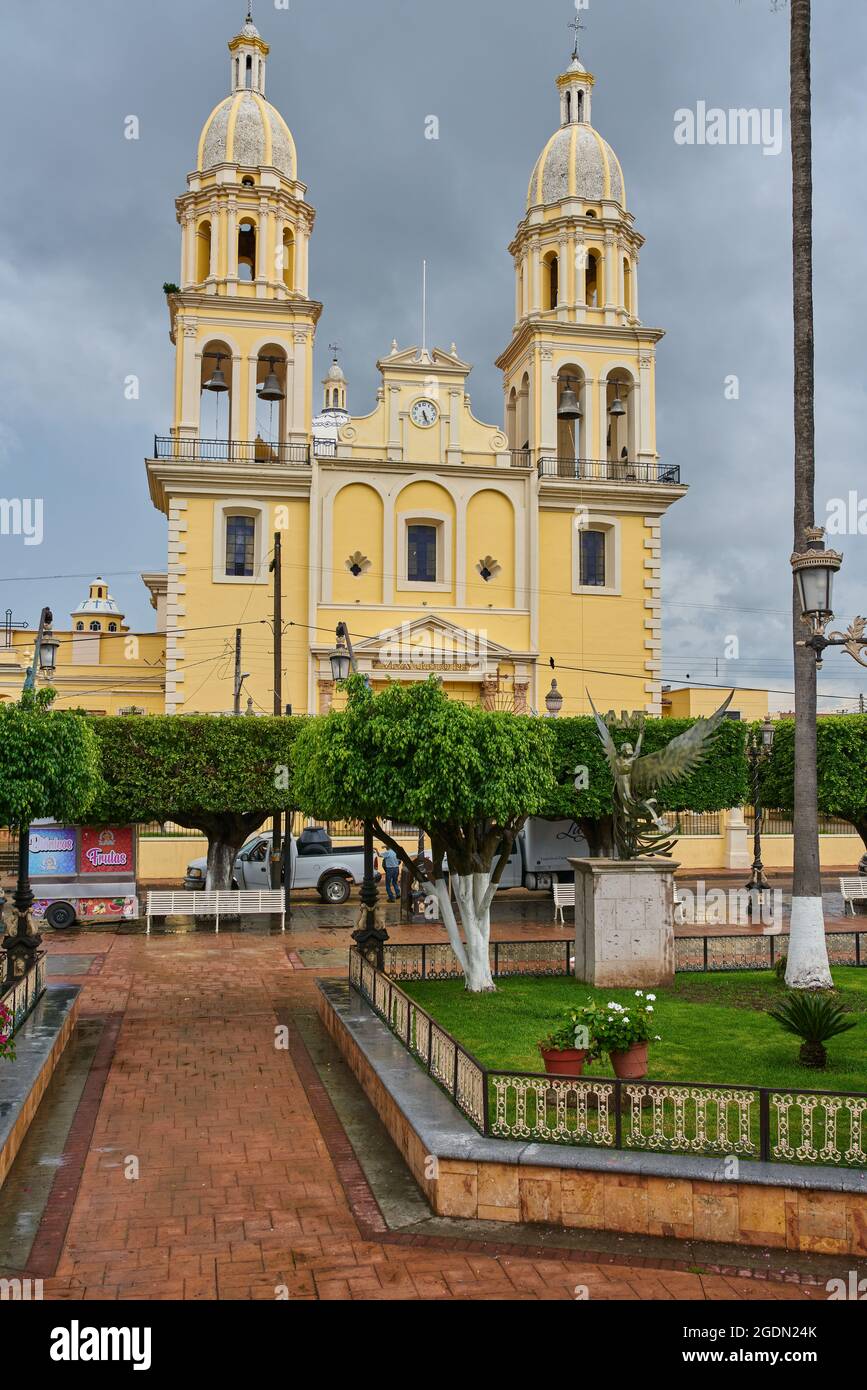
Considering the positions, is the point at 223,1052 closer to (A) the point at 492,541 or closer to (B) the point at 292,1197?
(B) the point at 292,1197

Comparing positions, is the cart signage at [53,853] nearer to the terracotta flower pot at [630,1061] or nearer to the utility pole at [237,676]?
the utility pole at [237,676]

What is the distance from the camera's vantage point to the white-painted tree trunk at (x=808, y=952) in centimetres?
1334

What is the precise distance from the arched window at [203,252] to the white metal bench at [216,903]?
2003cm

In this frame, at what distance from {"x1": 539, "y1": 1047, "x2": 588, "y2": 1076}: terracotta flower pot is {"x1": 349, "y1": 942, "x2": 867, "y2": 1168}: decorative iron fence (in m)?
0.29

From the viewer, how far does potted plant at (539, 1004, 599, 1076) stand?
8.54 metres

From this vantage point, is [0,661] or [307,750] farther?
[0,661]

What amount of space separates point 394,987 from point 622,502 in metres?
24.9

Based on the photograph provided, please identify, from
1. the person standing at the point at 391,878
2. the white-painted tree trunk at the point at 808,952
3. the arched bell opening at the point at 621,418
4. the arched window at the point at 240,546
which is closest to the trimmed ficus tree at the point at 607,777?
the person standing at the point at 391,878

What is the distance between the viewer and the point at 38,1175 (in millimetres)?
8000

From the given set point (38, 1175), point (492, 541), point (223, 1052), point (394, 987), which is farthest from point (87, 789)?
point (492, 541)

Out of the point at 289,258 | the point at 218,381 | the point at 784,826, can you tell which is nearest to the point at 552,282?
the point at 289,258

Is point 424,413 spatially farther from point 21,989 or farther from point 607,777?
point 21,989

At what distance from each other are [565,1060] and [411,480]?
2518 cm

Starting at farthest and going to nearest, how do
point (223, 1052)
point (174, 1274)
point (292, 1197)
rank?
point (223, 1052)
point (292, 1197)
point (174, 1274)
